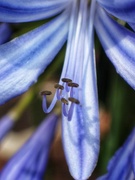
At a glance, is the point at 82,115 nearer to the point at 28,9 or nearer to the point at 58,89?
the point at 58,89

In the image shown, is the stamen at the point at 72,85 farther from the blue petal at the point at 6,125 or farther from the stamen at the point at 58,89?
the blue petal at the point at 6,125

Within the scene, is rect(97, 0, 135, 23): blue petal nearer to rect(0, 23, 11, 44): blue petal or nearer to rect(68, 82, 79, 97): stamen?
rect(68, 82, 79, 97): stamen

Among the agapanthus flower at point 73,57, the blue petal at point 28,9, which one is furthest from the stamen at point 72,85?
the blue petal at point 28,9

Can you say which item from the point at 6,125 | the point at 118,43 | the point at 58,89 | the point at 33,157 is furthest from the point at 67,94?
the point at 6,125

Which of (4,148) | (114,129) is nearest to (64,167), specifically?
(4,148)

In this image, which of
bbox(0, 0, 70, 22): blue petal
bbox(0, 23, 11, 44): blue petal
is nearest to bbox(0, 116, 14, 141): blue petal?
bbox(0, 23, 11, 44): blue petal
